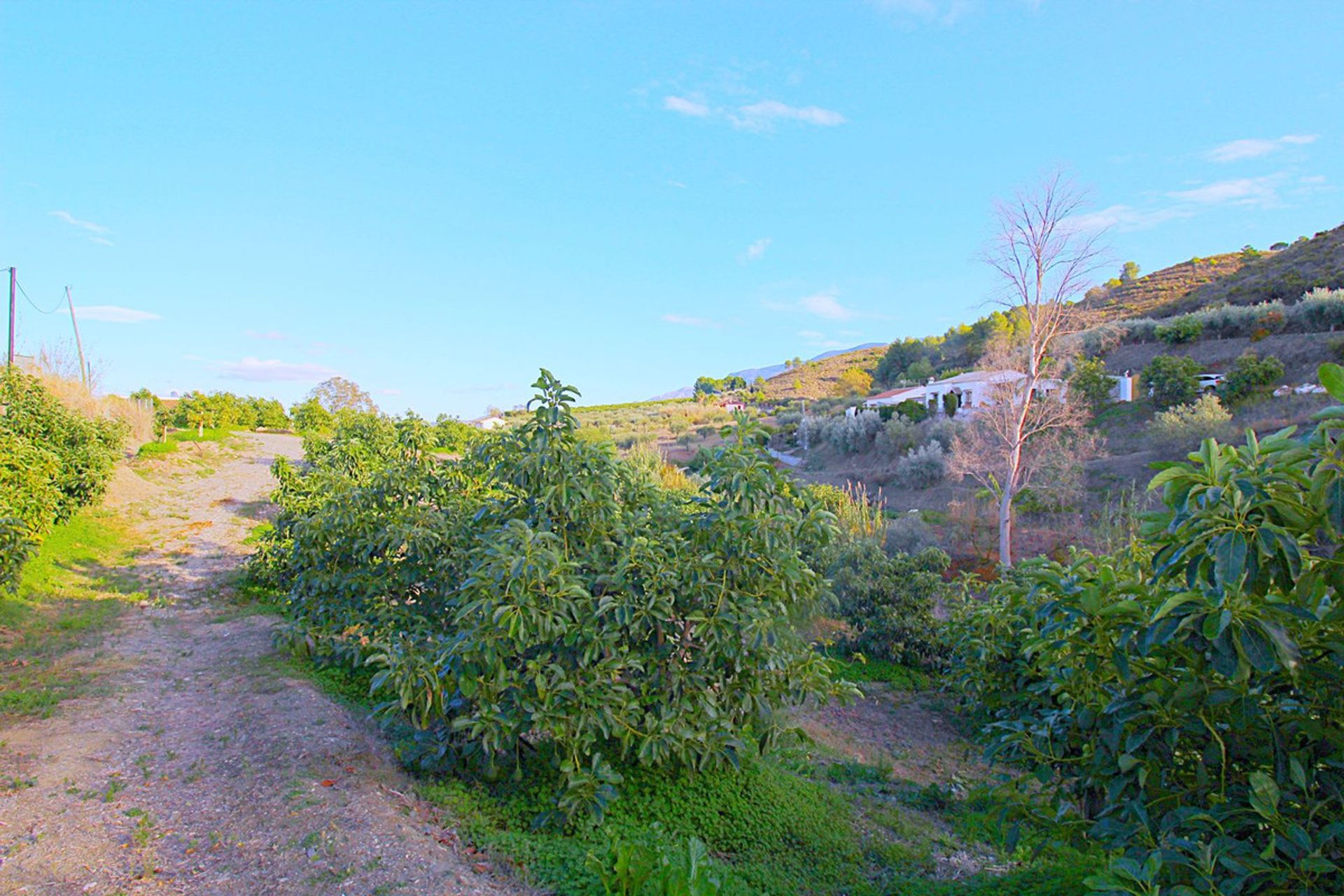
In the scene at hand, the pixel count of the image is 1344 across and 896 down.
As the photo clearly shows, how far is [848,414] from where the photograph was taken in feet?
84.6

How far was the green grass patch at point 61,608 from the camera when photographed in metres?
5.16

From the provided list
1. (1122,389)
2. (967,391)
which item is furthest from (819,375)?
(1122,389)

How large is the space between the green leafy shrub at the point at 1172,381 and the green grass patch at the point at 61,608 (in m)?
22.5

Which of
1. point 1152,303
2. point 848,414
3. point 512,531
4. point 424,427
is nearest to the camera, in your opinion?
point 512,531

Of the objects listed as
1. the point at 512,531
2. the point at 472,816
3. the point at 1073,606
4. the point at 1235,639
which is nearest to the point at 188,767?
the point at 472,816

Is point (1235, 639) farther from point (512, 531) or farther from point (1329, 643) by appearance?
point (512, 531)

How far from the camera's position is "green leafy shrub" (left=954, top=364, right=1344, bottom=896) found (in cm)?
155

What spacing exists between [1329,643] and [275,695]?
5771 millimetres

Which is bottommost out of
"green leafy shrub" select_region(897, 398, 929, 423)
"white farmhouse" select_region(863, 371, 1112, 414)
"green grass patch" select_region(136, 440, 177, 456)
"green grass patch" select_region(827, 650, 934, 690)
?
"green grass patch" select_region(827, 650, 934, 690)

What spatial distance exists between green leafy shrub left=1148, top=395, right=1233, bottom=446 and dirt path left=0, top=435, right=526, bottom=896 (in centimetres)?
1692

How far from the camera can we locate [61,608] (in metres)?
7.34

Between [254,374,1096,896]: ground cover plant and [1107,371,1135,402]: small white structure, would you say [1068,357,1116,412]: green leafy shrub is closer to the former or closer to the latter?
[1107,371,1135,402]: small white structure

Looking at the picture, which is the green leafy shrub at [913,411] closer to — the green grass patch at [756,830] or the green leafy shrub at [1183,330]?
the green leafy shrub at [1183,330]

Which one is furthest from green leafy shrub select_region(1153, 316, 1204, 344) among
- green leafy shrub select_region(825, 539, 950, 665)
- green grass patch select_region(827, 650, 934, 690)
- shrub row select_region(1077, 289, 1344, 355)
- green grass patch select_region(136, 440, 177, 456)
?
green grass patch select_region(136, 440, 177, 456)
